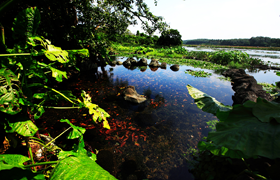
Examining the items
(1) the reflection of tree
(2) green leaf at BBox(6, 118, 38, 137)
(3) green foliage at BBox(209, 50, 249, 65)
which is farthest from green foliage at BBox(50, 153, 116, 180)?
(3) green foliage at BBox(209, 50, 249, 65)

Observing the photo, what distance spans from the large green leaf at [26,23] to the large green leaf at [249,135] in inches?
94.6

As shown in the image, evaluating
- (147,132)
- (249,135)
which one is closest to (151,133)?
(147,132)

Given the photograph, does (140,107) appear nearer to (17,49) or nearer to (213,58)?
(17,49)

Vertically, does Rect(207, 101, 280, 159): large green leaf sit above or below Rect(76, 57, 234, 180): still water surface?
above

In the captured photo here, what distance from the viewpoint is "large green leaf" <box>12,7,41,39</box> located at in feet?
4.56

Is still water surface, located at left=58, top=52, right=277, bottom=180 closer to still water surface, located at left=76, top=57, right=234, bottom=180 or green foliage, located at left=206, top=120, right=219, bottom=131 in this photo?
still water surface, located at left=76, top=57, right=234, bottom=180

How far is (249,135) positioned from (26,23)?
2644 millimetres

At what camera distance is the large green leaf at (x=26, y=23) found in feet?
4.56

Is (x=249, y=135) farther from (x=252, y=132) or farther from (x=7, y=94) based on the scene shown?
(x=7, y=94)

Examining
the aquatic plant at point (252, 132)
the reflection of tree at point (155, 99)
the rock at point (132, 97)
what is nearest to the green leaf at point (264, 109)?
the aquatic plant at point (252, 132)

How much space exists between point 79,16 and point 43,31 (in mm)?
2711

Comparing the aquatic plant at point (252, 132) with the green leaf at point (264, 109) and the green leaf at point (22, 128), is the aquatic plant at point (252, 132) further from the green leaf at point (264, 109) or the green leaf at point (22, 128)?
the green leaf at point (22, 128)

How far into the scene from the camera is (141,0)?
6.10 m

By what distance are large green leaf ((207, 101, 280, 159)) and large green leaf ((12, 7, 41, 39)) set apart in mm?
2402
